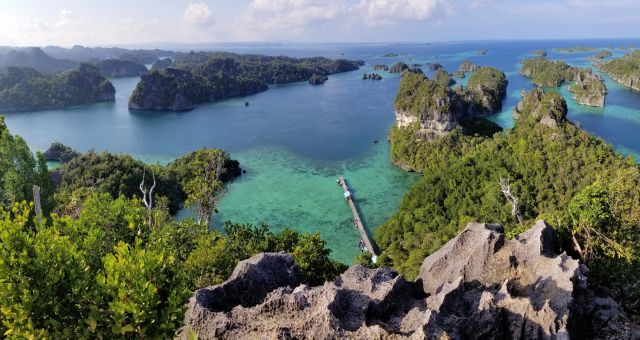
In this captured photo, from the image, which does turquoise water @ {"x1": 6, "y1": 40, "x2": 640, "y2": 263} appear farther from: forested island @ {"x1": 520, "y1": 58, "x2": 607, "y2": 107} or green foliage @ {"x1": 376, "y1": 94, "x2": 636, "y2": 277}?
green foliage @ {"x1": 376, "y1": 94, "x2": 636, "y2": 277}

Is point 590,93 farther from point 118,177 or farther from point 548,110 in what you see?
point 118,177

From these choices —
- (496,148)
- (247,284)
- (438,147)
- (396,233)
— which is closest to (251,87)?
(438,147)

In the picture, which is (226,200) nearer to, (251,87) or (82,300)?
(82,300)

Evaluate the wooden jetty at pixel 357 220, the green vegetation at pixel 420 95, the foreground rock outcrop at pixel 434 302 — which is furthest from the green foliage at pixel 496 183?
the foreground rock outcrop at pixel 434 302

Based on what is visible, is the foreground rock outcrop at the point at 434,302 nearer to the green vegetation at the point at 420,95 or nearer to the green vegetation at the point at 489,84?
the green vegetation at the point at 420,95

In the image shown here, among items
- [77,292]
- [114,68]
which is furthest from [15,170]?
[114,68]

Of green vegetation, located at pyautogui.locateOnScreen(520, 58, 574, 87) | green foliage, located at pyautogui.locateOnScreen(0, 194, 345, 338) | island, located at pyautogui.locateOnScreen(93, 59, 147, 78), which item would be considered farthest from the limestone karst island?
island, located at pyautogui.locateOnScreen(93, 59, 147, 78)
